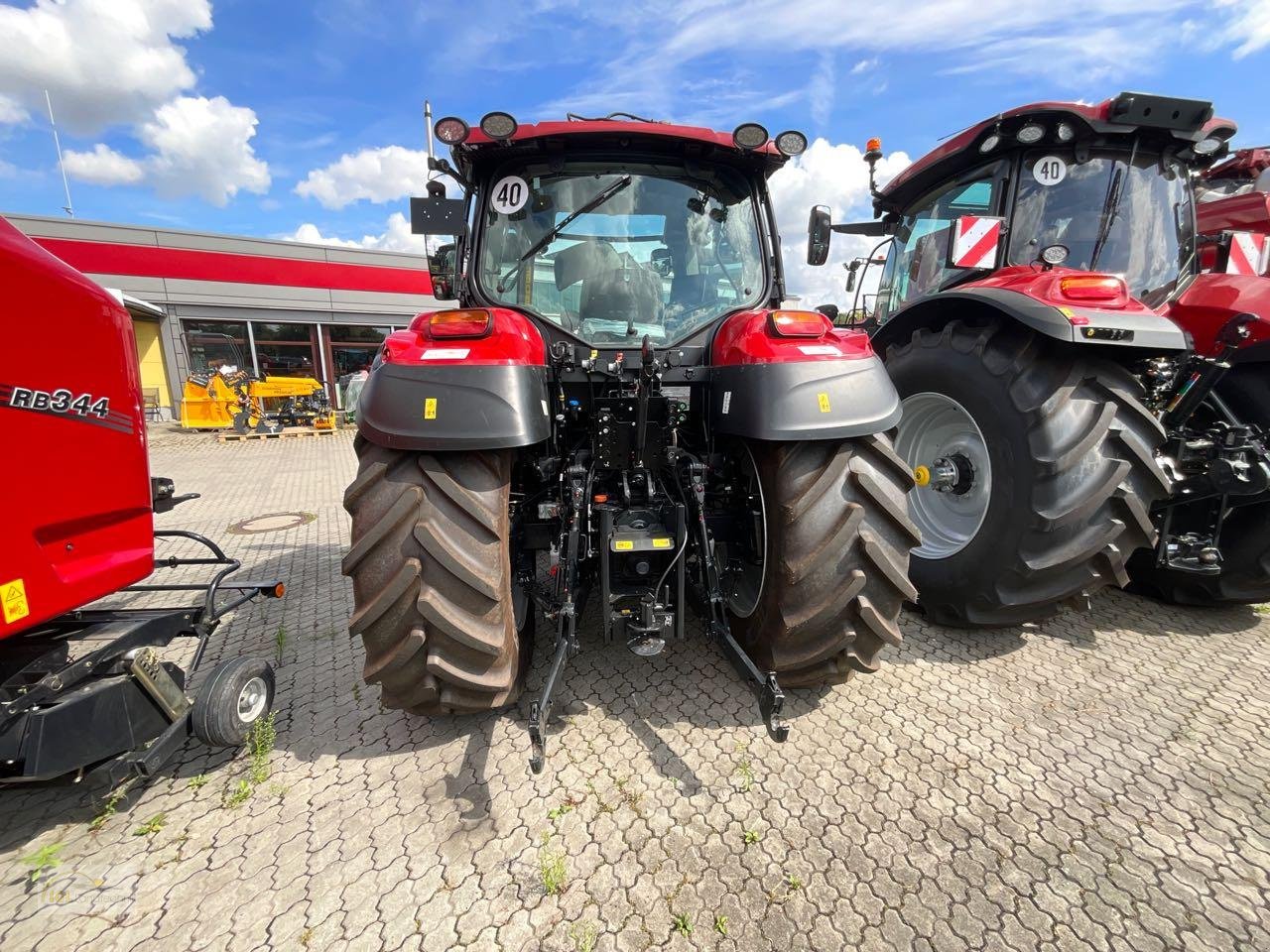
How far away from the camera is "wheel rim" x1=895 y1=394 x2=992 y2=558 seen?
9.96 ft

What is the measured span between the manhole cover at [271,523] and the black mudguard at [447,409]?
4.24 m

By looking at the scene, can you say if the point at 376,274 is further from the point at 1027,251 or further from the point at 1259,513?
the point at 1259,513

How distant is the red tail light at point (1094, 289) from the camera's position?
243cm

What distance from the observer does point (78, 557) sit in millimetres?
1738

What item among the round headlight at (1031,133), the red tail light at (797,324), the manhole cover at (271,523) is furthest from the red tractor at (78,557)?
the round headlight at (1031,133)

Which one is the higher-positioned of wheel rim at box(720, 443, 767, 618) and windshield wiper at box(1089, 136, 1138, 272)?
windshield wiper at box(1089, 136, 1138, 272)

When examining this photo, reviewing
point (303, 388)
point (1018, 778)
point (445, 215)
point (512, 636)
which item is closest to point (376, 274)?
point (303, 388)

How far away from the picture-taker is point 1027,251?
129 inches

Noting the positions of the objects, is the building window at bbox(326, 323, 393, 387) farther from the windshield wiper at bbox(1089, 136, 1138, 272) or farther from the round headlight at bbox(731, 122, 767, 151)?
the windshield wiper at bbox(1089, 136, 1138, 272)

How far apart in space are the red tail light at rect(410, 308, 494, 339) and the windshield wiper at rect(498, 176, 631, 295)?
0.75m

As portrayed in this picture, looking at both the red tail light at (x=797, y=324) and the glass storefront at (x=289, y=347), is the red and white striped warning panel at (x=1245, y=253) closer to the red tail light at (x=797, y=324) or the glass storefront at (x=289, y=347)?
the red tail light at (x=797, y=324)

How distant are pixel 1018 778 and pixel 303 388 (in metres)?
13.9

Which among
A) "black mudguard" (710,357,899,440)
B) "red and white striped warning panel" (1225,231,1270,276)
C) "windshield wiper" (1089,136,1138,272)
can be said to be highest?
"windshield wiper" (1089,136,1138,272)

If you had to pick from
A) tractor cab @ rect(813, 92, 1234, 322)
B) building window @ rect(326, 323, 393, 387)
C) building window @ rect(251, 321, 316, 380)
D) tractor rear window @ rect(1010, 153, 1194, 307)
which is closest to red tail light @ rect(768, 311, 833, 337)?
tractor cab @ rect(813, 92, 1234, 322)
